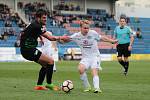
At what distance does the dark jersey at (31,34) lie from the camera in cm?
1355

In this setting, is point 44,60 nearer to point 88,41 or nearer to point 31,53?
point 31,53

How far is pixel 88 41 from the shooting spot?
13648 millimetres

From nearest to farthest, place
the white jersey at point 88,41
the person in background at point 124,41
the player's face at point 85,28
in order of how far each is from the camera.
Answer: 1. the player's face at point 85,28
2. the white jersey at point 88,41
3. the person in background at point 124,41

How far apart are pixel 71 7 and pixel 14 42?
16.2m

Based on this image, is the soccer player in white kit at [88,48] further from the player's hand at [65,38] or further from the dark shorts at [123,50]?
the dark shorts at [123,50]

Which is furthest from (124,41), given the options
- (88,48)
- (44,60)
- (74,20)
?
(74,20)

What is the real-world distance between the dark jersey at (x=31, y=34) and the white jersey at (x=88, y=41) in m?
0.89

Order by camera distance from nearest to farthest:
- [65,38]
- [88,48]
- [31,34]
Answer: [65,38] < [31,34] < [88,48]

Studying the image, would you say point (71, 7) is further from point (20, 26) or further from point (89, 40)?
point (89, 40)

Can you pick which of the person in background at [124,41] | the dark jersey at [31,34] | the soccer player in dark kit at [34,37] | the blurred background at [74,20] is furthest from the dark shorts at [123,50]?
the blurred background at [74,20]

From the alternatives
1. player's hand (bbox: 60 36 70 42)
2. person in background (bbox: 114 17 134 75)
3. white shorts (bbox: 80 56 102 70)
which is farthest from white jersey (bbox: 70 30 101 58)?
person in background (bbox: 114 17 134 75)

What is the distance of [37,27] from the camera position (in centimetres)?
1352

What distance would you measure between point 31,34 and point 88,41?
1.52m

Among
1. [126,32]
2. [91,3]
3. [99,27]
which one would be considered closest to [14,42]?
[99,27]
